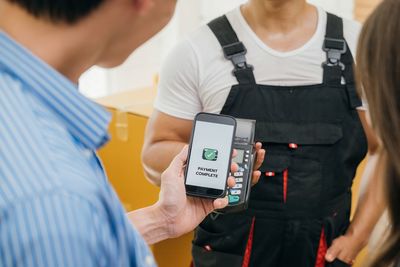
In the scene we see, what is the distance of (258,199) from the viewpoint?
1292 millimetres

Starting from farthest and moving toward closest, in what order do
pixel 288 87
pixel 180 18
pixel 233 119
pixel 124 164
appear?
pixel 180 18 < pixel 124 164 < pixel 288 87 < pixel 233 119

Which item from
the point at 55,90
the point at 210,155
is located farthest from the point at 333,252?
the point at 55,90

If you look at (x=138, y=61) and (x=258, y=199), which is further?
(x=138, y=61)

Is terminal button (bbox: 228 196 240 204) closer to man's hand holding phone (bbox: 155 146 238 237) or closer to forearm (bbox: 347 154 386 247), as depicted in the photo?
man's hand holding phone (bbox: 155 146 238 237)

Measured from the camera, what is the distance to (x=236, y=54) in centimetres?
129

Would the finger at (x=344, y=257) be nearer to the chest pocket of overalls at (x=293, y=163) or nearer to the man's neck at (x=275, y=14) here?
the chest pocket of overalls at (x=293, y=163)

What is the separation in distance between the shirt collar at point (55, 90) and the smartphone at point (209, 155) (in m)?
0.56

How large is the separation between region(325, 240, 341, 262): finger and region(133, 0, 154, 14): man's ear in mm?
863

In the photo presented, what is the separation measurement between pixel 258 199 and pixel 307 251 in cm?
16

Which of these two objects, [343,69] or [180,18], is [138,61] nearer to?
[180,18]

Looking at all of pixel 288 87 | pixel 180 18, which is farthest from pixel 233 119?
pixel 180 18

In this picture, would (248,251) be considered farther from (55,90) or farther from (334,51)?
(55,90)

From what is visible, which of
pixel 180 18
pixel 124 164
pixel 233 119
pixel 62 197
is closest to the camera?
pixel 62 197

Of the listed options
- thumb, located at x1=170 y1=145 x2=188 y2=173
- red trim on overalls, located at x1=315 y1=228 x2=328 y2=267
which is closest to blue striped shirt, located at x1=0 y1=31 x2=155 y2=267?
thumb, located at x1=170 y1=145 x2=188 y2=173
